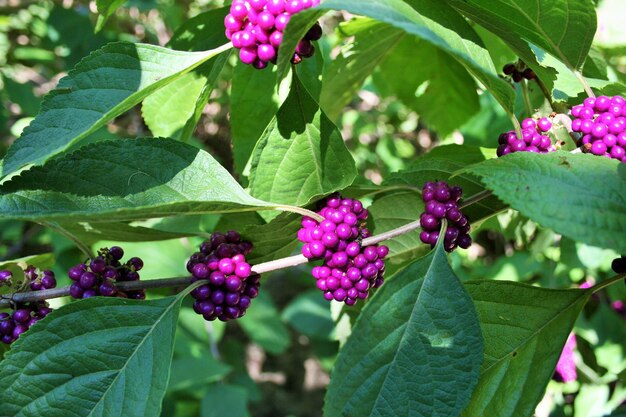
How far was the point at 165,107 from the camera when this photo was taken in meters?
1.50

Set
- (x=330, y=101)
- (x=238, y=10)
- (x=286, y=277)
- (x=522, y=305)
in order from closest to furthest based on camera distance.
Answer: (x=238, y=10) < (x=522, y=305) < (x=330, y=101) < (x=286, y=277)

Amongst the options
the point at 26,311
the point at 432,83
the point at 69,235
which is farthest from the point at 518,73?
the point at 26,311

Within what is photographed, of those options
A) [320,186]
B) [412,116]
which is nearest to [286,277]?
[412,116]

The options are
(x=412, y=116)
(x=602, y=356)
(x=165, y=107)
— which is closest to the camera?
(x=165, y=107)

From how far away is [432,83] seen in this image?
1.91 metres

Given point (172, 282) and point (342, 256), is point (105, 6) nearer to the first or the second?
point (172, 282)

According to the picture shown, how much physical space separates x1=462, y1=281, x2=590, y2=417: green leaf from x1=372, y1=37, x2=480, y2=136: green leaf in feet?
2.71

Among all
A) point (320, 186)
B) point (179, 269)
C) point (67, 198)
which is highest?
point (67, 198)

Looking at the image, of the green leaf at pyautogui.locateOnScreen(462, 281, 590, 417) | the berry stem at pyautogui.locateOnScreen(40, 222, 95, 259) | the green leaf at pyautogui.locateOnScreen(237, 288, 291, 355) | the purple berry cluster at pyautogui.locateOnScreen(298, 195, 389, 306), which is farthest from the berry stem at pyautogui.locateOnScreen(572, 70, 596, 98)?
the green leaf at pyautogui.locateOnScreen(237, 288, 291, 355)

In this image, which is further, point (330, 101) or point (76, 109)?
point (330, 101)

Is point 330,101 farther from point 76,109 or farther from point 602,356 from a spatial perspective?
point 602,356

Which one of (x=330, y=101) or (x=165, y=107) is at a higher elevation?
(x=165, y=107)

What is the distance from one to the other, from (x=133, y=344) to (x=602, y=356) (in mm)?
2027

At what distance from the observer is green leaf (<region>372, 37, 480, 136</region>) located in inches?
72.0
